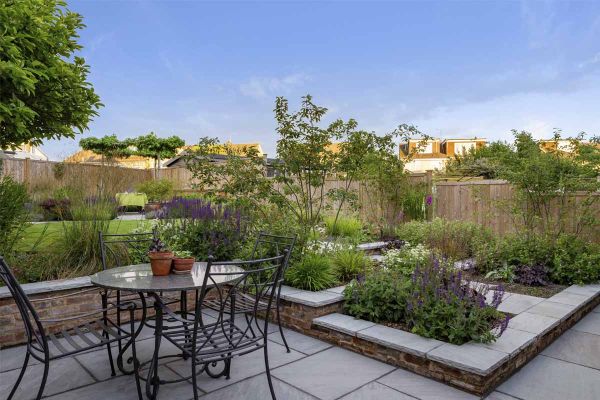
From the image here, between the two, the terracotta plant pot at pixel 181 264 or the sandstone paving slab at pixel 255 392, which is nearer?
the sandstone paving slab at pixel 255 392

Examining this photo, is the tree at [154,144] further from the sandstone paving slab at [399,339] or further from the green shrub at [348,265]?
the sandstone paving slab at [399,339]

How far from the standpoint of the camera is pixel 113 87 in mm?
9062

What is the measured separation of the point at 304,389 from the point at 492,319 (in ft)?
5.68

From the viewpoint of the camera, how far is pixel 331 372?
2582 millimetres

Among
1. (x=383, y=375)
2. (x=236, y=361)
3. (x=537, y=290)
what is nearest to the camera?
(x=383, y=375)

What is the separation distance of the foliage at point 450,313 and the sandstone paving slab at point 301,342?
0.73m

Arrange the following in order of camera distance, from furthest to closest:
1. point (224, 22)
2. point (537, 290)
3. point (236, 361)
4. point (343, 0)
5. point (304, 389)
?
point (224, 22)
point (343, 0)
point (537, 290)
point (236, 361)
point (304, 389)

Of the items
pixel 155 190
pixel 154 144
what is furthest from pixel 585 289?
pixel 154 144

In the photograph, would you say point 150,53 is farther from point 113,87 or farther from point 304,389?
point 304,389

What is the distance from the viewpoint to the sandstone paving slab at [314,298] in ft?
10.8

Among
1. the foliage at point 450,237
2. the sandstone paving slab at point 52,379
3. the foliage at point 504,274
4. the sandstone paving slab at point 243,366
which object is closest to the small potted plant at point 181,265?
the sandstone paving slab at point 243,366

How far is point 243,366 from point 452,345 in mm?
1418

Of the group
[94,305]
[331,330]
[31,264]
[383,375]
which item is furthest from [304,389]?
[31,264]

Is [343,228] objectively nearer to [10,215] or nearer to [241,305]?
[241,305]
